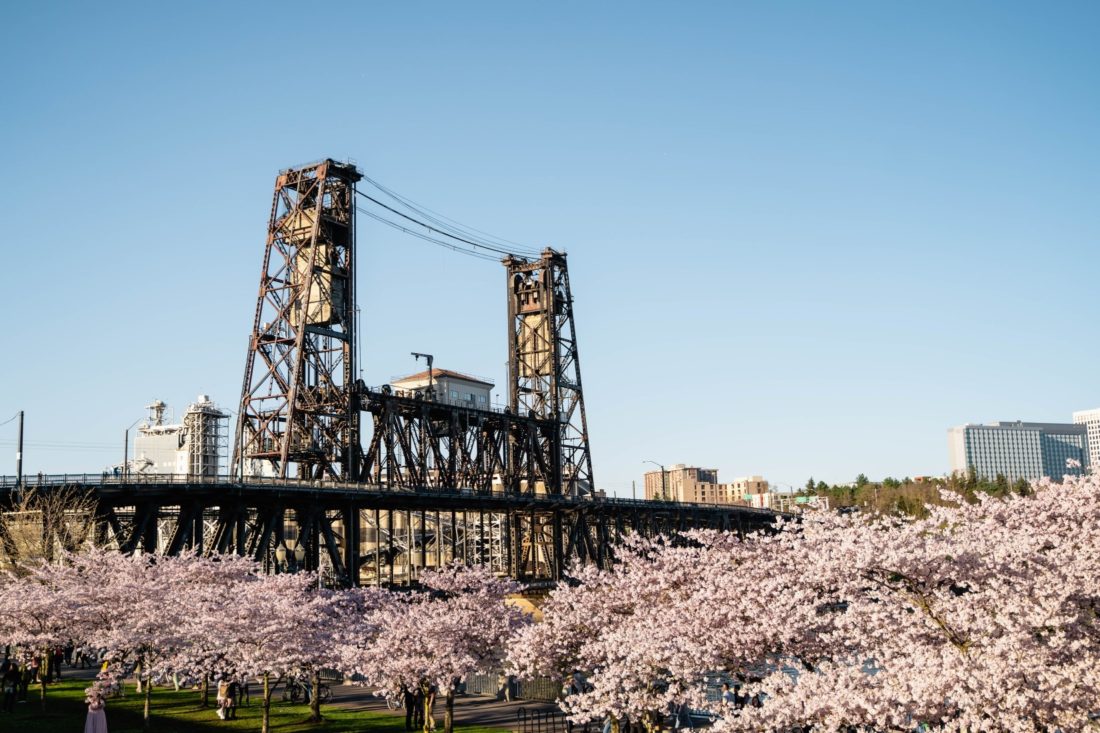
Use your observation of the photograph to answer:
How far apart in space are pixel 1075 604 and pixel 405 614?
1039 inches

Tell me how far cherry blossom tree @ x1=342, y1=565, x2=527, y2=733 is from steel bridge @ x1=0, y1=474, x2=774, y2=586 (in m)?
4.60

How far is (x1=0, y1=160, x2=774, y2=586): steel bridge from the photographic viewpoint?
65750 mm

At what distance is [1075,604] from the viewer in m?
22.9

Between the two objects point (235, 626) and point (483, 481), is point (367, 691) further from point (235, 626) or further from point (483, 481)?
point (483, 481)

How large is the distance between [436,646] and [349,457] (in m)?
43.8

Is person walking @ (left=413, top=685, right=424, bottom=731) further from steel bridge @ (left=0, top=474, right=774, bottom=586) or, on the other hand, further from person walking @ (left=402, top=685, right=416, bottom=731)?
steel bridge @ (left=0, top=474, right=774, bottom=586)

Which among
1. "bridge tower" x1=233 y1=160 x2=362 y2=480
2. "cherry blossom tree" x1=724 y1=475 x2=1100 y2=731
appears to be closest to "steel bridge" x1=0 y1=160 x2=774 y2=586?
"bridge tower" x1=233 y1=160 x2=362 y2=480

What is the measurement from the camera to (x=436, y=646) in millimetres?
38312

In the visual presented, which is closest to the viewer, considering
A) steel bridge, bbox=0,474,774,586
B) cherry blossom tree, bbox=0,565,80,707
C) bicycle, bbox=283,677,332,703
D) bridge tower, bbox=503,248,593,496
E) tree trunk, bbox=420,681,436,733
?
tree trunk, bbox=420,681,436,733

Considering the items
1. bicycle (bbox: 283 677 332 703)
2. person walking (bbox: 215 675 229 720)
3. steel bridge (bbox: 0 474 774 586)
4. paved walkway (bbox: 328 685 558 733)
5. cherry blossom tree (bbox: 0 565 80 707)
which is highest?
steel bridge (bbox: 0 474 774 586)

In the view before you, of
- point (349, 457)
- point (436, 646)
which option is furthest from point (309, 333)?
point (436, 646)

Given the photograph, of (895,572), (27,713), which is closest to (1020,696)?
(895,572)

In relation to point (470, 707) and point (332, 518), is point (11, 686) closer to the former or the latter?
point (470, 707)

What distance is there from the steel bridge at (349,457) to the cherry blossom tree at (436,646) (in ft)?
74.3
